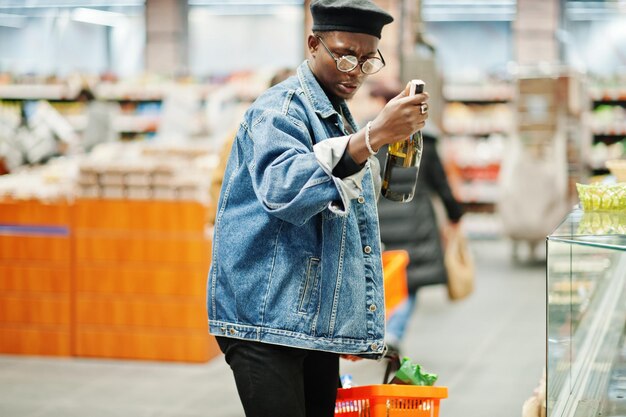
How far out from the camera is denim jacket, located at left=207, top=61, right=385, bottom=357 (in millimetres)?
2154

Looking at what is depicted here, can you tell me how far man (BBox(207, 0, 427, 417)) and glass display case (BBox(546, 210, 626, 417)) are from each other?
0.58m

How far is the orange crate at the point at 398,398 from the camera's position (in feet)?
7.93

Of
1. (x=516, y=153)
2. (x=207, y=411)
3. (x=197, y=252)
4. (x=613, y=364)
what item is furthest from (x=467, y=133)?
(x=613, y=364)

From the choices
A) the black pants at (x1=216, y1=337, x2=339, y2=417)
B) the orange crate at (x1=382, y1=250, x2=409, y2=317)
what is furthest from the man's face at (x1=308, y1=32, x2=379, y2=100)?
the orange crate at (x1=382, y1=250, x2=409, y2=317)

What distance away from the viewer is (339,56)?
221cm

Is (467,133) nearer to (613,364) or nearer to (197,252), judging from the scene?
(197,252)

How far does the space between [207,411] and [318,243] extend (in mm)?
2873

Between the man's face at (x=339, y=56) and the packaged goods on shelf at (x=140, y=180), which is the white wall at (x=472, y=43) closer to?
the packaged goods on shelf at (x=140, y=180)

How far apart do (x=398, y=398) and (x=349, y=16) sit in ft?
3.33

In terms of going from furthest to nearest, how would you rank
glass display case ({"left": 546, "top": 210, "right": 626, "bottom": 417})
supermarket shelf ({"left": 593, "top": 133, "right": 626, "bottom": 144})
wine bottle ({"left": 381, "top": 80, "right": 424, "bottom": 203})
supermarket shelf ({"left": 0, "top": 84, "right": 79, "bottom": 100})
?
supermarket shelf ({"left": 0, "top": 84, "right": 79, "bottom": 100}) → supermarket shelf ({"left": 593, "top": 133, "right": 626, "bottom": 144}) → glass display case ({"left": 546, "top": 210, "right": 626, "bottom": 417}) → wine bottle ({"left": 381, "top": 80, "right": 424, "bottom": 203})

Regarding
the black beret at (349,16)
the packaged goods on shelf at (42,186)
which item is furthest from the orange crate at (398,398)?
the packaged goods on shelf at (42,186)

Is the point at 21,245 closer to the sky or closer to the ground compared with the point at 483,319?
closer to the sky

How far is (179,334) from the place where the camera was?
5.83m

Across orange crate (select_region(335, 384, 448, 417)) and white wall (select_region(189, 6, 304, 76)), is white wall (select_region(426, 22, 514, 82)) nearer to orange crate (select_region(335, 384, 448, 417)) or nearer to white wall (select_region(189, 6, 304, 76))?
white wall (select_region(189, 6, 304, 76))
